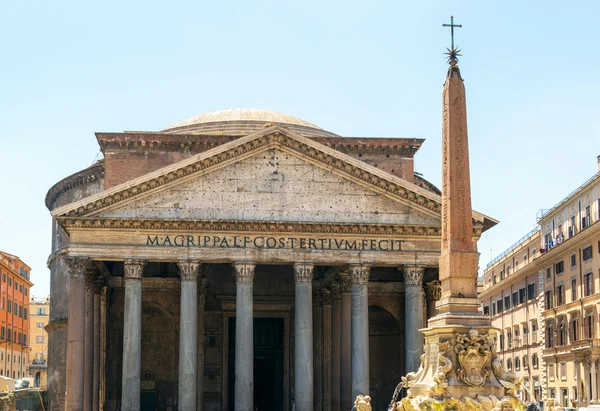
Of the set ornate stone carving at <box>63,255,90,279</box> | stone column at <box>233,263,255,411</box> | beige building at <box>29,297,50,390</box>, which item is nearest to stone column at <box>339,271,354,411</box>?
stone column at <box>233,263,255,411</box>

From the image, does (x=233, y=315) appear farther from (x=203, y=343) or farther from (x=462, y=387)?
(x=462, y=387)

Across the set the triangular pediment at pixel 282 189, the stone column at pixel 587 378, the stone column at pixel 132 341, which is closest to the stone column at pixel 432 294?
the triangular pediment at pixel 282 189

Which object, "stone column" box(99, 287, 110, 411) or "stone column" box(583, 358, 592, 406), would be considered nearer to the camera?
"stone column" box(99, 287, 110, 411)

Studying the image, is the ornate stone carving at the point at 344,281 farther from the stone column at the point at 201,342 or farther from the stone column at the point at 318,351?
the stone column at the point at 201,342

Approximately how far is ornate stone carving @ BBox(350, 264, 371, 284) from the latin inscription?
0.64m

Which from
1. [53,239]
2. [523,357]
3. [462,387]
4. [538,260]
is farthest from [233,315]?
[462,387]

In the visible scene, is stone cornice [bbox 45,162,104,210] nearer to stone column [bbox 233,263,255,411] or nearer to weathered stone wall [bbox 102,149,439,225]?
weathered stone wall [bbox 102,149,439,225]

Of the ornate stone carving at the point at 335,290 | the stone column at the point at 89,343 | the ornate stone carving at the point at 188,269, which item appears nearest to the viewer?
the ornate stone carving at the point at 188,269

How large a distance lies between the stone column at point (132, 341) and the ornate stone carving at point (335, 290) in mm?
8292

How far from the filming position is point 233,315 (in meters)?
42.0

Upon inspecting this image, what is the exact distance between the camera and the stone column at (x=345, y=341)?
35844 mm

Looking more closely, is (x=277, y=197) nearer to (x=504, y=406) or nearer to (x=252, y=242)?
(x=252, y=242)

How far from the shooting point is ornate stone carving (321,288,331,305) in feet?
132

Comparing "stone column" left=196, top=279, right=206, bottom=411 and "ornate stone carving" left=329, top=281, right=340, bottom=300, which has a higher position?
"ornate stone carving" left=329, top=281, right=340, bottom=300
